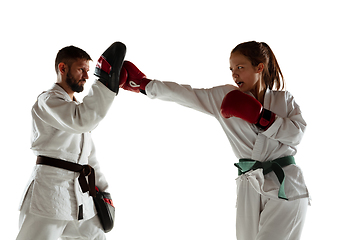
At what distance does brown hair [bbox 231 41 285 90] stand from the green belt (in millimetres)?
531

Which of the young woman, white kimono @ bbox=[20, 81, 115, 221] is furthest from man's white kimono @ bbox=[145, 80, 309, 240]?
white kimono @ bbox=[20, 81, 115, 221]

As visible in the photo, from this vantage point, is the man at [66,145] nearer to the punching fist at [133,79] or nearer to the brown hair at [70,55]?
the brown hair at [70,55]

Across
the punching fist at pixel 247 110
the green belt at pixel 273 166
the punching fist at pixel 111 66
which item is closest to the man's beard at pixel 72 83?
the punching fist at pixel 111 66

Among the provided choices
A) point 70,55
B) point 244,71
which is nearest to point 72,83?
point 70,55

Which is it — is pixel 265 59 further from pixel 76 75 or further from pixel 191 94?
pixel 76 75

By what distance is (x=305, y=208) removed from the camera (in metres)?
2.38

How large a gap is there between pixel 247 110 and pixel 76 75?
1.13m

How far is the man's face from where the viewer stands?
2.49m

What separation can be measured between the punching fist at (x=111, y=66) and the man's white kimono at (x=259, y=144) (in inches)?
10.3

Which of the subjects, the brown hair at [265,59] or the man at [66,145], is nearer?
the man at [66,145]

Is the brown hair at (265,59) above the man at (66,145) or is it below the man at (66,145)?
above

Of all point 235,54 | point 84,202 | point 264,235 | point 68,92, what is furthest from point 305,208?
point 68,92

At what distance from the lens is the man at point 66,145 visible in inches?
88.8

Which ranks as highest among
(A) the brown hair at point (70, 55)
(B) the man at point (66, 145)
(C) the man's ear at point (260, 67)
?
(C) the man's ear at point (260, 67)
